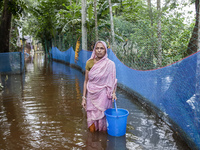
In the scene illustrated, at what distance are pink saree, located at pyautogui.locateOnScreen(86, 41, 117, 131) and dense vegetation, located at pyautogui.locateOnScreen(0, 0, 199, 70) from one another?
1532mm

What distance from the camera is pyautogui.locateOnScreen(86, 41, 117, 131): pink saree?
131 inches

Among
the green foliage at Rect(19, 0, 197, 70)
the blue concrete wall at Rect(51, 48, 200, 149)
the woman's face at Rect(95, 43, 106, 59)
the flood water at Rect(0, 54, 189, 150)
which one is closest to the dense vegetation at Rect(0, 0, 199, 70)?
the green foliage at Rect(19, 0, 197, 70)

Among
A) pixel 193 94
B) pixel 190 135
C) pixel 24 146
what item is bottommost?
pixel 24 146

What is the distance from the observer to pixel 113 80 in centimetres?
343

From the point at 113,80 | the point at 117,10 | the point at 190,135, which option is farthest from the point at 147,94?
the point at 117,10

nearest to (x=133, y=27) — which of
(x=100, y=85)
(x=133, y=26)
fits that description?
(x=133, y=26)

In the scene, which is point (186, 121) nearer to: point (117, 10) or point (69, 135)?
point (69, 135)

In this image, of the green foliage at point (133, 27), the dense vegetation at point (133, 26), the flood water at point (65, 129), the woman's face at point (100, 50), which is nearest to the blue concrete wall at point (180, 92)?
the flood water at point (65, 129)

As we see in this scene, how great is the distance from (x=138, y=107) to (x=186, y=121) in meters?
2.07

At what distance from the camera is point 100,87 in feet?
11.0

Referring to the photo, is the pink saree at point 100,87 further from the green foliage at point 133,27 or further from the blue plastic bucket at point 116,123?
the green foliage at point 133,27

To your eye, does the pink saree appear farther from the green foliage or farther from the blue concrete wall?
the green foliage

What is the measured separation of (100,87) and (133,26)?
402 centimetres

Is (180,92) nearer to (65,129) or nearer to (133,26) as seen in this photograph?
(65,129)
